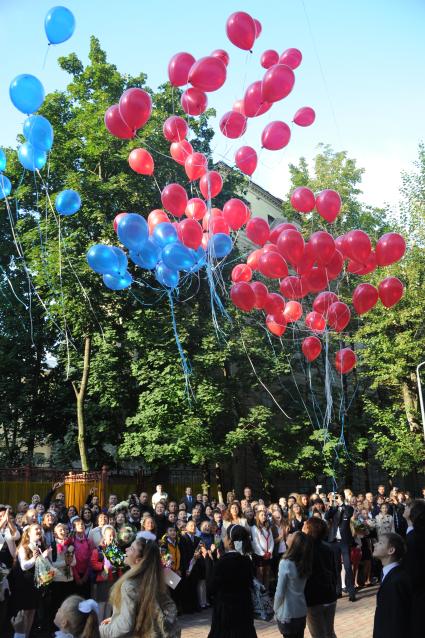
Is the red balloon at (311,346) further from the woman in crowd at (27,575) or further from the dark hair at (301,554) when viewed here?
the dark hair at (301,554)

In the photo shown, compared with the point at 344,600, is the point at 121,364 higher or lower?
higher

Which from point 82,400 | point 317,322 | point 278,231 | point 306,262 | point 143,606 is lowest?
point 143,606

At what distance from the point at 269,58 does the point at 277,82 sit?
109 cm

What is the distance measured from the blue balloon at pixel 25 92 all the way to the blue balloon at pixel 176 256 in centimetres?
304

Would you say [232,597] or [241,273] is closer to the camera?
[232,597]

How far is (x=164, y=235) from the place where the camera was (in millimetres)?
10836

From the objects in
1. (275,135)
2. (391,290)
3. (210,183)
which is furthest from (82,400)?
(275,135)

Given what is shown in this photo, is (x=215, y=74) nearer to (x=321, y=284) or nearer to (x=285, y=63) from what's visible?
(x=285, y=63)

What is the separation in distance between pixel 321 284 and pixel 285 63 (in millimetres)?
3860

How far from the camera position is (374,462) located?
3228 cm

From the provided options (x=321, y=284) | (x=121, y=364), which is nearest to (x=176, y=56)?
(x=321, y=284)

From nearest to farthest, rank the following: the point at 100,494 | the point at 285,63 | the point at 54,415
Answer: the point at 285,63
the point at 100,494
the point at 54,415

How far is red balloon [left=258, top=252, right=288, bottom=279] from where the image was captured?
36.4 ft

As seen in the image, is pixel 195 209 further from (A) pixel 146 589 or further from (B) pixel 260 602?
(A) pixel 146 589
